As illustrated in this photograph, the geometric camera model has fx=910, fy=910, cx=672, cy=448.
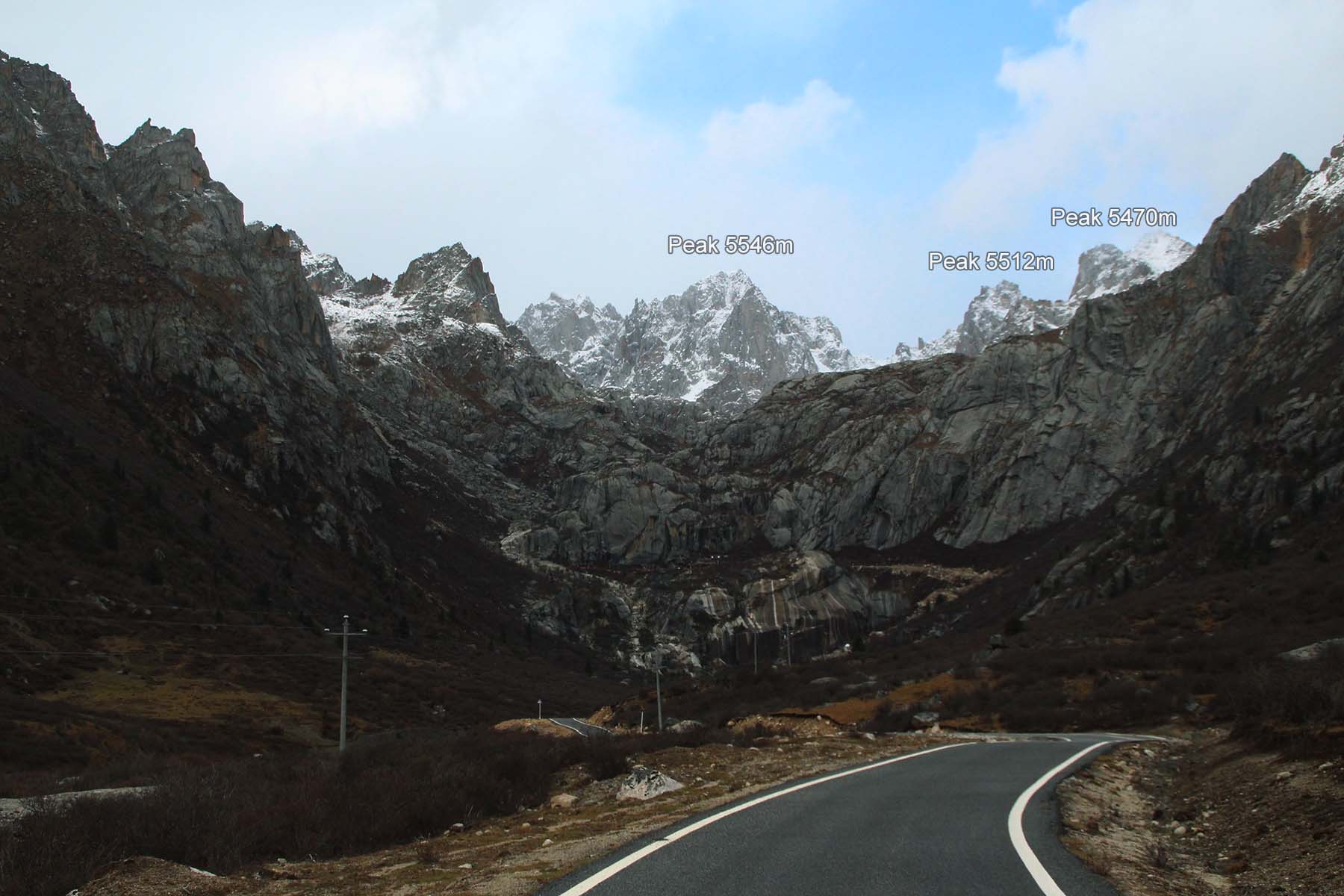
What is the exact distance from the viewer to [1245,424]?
319 ft

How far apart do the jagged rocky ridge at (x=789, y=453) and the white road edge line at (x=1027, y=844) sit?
8187 cm

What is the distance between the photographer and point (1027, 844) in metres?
9.86

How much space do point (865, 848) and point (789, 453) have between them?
629 ft

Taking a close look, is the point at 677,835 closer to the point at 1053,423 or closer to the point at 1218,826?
the point at 1218,826

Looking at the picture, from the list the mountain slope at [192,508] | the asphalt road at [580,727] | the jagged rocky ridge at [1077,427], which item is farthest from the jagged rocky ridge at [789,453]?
the asphalt road at [580,727]

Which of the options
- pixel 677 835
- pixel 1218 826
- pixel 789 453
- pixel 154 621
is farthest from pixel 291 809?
pixel 789 453

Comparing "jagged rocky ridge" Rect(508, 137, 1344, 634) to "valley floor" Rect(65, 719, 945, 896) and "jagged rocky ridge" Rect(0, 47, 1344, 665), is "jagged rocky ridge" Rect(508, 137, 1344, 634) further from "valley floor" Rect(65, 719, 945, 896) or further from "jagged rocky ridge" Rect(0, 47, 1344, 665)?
"valley floor" Rect(65, 719, 945, 896)

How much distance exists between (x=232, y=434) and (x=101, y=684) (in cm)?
7780

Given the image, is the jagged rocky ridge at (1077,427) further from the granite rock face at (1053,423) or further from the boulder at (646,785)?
the boulder at (646,785)

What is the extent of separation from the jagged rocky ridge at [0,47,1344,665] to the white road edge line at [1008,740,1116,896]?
81872 mm

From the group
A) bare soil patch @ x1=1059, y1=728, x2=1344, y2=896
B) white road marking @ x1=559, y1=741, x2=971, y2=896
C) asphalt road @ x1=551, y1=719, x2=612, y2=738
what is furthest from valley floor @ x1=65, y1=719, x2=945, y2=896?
asphalt road @ x1=551, y1=719, x2=612, y2=738

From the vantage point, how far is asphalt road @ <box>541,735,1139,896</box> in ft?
26.3

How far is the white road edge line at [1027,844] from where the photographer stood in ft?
25.9

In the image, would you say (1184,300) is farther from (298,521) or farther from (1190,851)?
(1190,851)
